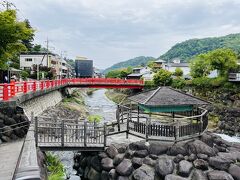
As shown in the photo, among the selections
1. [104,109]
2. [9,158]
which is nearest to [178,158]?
[9,158]

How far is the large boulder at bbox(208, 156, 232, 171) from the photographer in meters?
13.1

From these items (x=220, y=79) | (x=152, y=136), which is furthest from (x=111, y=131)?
(x=220, y=79)

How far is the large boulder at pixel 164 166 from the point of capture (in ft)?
41.3

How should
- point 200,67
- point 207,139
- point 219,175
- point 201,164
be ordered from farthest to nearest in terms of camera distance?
point 200,67
point 207,139
point 201,164
point 219,175

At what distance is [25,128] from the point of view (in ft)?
54.1

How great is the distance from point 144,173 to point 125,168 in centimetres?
103

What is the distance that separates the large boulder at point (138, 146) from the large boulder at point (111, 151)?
2.68 feet

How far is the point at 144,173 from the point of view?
1277 cm

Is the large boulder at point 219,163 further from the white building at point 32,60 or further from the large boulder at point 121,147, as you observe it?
the white building at point 32,60

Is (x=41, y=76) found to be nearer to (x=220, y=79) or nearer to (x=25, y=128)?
(x=220, y=79)

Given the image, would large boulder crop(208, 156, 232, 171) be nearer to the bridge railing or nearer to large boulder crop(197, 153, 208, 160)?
large boulder crop(197, 153, 208, 160)

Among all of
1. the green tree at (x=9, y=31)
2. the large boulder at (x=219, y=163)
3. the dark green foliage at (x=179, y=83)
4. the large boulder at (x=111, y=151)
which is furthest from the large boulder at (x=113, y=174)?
the dark green foliage at (x=179, y=83)

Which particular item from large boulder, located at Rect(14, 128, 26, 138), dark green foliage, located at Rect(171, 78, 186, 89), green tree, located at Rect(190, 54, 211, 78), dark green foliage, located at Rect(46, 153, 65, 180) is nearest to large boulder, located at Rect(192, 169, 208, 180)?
dark green foliage, located at Rect(46, 153, 65, 180)

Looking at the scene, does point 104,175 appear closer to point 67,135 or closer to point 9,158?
point 67,135
